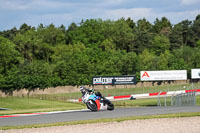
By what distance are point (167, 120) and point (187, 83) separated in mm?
67414

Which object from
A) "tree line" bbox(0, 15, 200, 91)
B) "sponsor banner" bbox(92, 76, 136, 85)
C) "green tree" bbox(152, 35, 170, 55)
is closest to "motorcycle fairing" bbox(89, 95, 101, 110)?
"sponsor banner" bbox(92, 76, 136, 85)

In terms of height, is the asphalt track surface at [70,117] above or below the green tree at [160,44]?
below

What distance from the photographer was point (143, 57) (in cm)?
10294

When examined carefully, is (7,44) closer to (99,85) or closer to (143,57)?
(99,85)

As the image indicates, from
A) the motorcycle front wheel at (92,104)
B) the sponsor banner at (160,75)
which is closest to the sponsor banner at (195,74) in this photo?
the sponsor banner at (160,75)

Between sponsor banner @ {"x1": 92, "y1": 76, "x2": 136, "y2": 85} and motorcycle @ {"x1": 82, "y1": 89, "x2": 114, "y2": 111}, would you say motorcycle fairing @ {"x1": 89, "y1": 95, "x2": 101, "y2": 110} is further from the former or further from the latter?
sponsor banner @ {"x1": 92, "y1": 76, "x2": 136, "y2": 85}

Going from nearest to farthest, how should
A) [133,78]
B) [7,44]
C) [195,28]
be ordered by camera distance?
1. [133,78]
2. [7,44]
3. [195,28]

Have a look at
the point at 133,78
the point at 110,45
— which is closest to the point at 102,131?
the point at 133,78

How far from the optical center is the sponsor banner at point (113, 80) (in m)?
74.8

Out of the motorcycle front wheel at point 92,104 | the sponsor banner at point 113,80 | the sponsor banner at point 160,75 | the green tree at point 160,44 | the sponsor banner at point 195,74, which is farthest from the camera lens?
the green tree at point 160,44

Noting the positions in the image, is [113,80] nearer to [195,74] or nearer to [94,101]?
[195,74]

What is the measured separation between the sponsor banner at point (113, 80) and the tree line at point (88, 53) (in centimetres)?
603

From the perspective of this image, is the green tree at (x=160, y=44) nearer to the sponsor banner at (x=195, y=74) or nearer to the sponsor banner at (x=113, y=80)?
the sponsor banner at (x=195, y=74)

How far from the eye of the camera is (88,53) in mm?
100250
